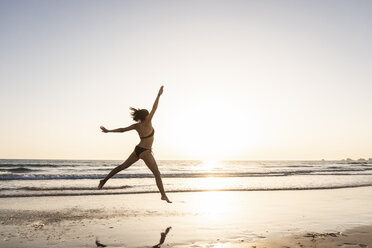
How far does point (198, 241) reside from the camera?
7.55m

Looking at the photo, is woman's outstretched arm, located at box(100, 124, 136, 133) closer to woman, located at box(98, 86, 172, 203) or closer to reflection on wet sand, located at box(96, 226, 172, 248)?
woman, located at box(98, 86, 172, 203)

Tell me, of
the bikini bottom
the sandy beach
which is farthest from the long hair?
the sandy beach

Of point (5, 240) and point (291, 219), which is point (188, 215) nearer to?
point (291, 219)

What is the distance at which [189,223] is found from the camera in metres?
9.66

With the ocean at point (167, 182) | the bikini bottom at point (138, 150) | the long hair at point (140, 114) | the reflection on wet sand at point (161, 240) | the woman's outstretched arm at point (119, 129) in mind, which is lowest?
the ocean at point (167, 182)

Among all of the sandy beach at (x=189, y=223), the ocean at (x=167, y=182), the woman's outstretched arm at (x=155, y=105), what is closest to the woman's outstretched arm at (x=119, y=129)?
the woman's outstretched arm at (x=155, y=105)

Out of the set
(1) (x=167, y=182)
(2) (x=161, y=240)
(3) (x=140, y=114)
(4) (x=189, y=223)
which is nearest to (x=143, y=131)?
(3) (x=140, y=114)

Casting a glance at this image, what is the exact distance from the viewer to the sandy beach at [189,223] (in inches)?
297

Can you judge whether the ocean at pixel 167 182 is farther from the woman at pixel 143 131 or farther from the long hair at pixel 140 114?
the long hair at pixel 140 114

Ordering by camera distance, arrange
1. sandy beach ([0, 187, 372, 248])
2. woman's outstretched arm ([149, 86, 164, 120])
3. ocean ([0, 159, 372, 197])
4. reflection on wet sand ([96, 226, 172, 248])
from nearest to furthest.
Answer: reflection on wet sand ([96, 226, 172, 248])
sandy beach ([0, 187, 372, 248])
woman's outstretched arm ([149, 86, 164, 120])
ocean ([0, 159, 372, 197])

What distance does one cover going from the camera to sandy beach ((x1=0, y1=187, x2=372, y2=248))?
7.54 metres

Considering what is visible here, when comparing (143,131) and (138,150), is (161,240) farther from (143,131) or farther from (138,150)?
(143,131)

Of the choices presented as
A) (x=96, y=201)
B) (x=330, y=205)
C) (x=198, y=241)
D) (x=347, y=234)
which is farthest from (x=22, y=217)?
(x=330, y=205)

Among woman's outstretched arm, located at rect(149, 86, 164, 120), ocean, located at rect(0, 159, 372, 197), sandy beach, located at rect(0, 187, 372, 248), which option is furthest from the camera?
ocean, located at rect(0, 159, 372, 197)
